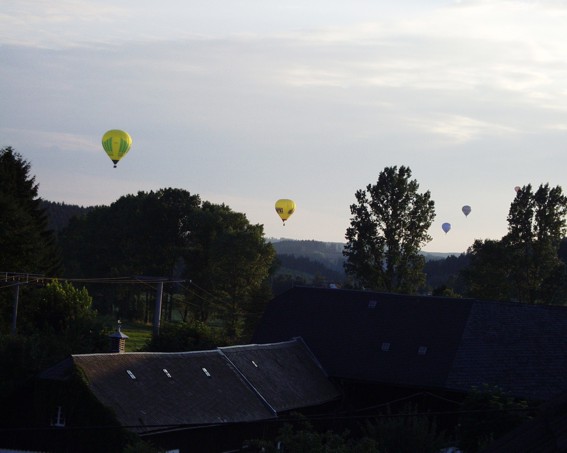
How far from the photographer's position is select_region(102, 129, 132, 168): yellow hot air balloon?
5138 centimetres

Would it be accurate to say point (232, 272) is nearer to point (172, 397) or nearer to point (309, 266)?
point (172, 397)

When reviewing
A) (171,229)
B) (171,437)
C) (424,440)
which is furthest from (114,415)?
(171,229)

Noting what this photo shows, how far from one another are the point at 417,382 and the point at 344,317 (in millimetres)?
5791

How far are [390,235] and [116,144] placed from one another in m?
16.0

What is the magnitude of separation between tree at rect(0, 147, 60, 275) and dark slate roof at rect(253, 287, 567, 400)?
16.5 meters

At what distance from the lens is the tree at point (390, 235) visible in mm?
53562

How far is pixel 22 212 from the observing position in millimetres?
52750

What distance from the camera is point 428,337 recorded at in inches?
1499

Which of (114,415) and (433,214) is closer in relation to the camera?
(114,415)

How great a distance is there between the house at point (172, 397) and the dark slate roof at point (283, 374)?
0.06 meters

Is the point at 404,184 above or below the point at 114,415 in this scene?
above

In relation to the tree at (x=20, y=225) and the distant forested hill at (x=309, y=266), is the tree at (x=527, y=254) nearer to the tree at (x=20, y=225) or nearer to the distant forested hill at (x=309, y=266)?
the tree at (x=20, y=225)

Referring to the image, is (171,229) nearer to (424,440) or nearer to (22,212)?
(22,212)

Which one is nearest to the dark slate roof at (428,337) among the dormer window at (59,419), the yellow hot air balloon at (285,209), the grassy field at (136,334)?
the dormer window at (59,419)
